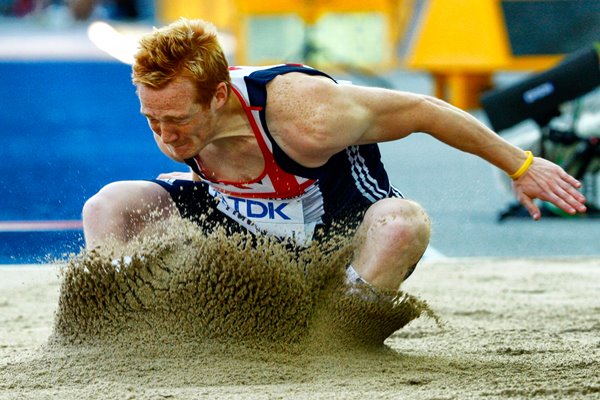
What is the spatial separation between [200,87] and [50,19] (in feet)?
87.0

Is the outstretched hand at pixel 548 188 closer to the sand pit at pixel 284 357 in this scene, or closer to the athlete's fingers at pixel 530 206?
the athlete's fingers at pixel 530 206

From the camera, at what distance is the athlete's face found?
3.91m

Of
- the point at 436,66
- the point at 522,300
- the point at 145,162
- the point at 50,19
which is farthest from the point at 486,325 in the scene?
the point at 50,19

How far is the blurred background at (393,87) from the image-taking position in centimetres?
794

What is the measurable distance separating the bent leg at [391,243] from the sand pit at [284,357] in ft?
0.36

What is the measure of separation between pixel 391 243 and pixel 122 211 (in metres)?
1.05

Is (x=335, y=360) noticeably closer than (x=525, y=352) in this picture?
Yes

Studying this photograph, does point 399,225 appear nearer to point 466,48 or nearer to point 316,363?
point 316,363

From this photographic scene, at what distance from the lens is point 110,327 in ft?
13.7

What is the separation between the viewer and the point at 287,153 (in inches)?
161

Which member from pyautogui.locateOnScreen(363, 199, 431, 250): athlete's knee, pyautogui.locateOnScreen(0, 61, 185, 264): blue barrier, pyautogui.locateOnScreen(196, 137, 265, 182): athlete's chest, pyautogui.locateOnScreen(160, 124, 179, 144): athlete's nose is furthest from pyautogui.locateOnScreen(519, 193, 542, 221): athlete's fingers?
pyautogui.locateOnScreen(0, 61, 185, 264): blue barrier

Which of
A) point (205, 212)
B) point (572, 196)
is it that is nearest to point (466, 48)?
point (205, 212)

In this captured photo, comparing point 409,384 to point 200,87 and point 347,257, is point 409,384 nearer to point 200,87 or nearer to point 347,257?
point 347,257

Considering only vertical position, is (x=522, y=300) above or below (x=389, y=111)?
below
